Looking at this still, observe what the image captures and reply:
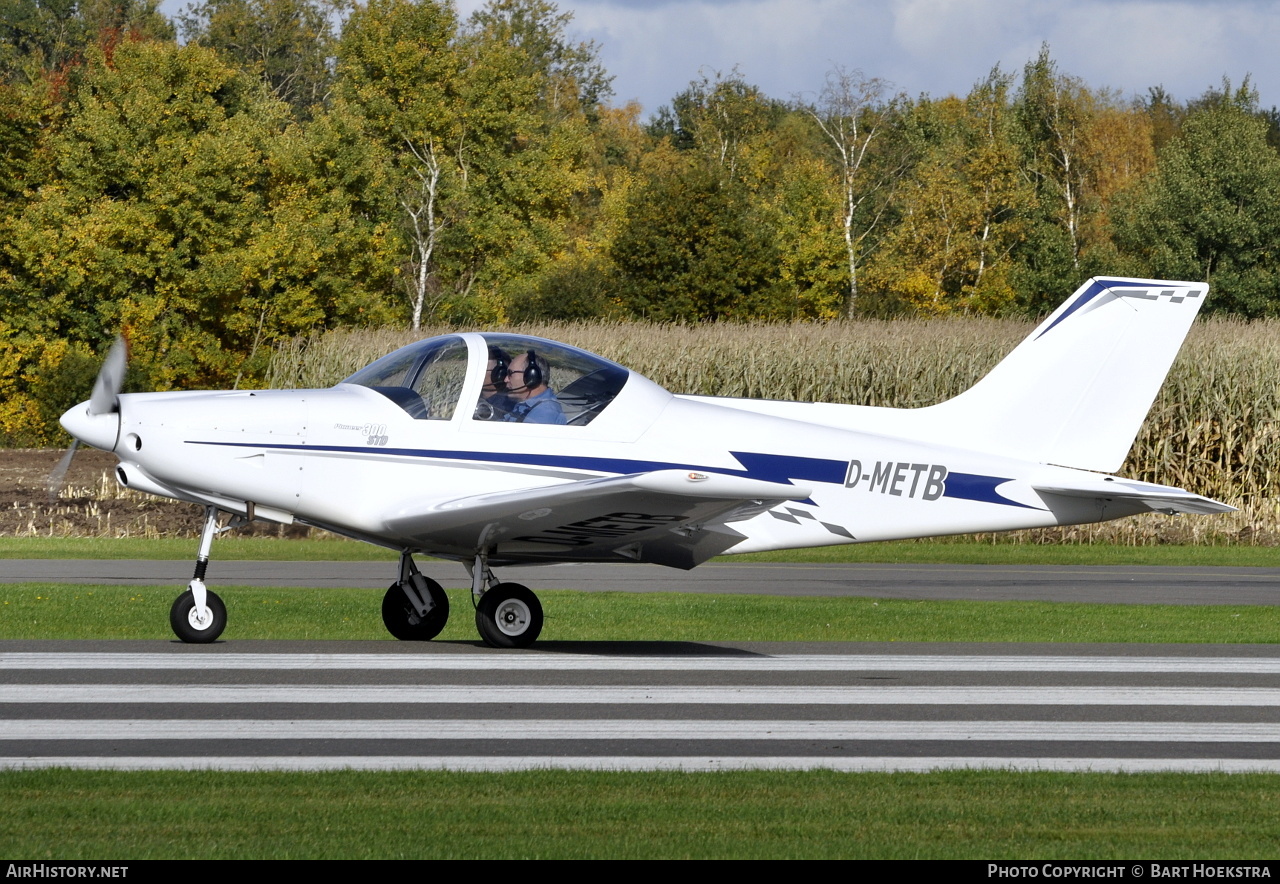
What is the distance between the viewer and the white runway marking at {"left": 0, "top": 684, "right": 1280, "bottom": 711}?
8.62 m

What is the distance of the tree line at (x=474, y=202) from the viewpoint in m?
44.0

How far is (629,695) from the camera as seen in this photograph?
29.6 ft

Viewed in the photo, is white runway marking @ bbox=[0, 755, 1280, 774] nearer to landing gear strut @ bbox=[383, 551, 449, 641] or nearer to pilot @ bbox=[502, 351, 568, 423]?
pilot @ bbox=[502, 351, 568, 423]

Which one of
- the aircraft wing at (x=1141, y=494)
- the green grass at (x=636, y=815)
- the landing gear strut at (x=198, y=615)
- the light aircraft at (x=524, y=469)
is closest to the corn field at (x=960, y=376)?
the aircraft wing at (x=1141, y=494)

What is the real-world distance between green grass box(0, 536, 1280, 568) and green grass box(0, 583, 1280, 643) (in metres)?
5.72

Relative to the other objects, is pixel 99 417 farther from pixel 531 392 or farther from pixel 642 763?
pixel 642 763

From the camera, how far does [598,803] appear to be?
608 cm

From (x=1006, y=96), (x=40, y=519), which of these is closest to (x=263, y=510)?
(x=40, y=519)

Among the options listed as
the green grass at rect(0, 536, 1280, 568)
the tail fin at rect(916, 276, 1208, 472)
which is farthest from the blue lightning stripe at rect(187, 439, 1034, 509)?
the green grass at rect(0, 536, 1280, 568)

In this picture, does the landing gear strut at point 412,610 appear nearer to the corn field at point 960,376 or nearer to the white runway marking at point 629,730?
the white runway marking at point 629,730

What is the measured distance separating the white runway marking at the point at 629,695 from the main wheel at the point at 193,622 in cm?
200

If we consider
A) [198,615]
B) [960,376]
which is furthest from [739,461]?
[960,376]

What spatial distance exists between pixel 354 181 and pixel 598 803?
43691mm

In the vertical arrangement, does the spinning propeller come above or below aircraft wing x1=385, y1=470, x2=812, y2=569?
above
